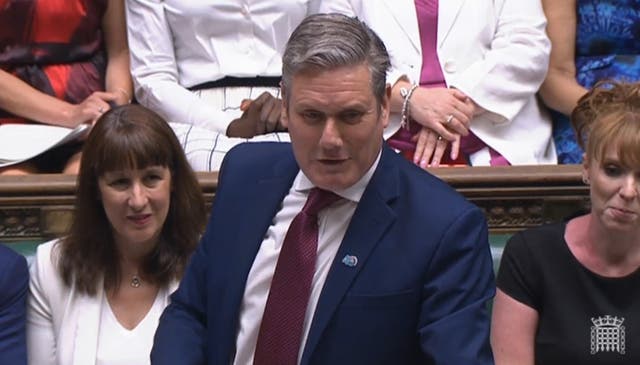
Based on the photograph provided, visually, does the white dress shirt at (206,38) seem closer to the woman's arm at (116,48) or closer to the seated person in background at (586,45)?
the woman's arm at (116,48)

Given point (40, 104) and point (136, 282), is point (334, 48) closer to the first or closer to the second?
point (136, 282)

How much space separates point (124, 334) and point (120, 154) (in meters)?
0.35

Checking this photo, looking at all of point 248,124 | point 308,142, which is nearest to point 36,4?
point 248,124

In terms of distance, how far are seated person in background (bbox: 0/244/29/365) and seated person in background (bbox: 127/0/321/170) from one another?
75 cm

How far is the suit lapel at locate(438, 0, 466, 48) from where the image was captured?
3016 mm

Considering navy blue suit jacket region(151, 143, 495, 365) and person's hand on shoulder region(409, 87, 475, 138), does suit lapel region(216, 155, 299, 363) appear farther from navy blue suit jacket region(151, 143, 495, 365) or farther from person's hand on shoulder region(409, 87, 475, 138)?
person's hand on shoulder region(409, 87, 475, 138)

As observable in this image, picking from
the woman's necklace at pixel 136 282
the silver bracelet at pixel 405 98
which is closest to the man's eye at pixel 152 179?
the woman's necklace at pixel 136 282

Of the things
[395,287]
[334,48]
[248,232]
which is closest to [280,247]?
[248,232]

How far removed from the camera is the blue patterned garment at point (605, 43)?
10.1 ft

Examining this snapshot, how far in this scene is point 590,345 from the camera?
2291 mm

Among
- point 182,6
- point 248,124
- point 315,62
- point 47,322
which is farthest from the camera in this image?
point 182,6

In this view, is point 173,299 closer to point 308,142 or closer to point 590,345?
point 308,142

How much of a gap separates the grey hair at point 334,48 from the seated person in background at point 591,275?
0.66 meters

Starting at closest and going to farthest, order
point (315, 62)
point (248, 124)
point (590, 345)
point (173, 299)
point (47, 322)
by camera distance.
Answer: point (315, 62) < point (173, 299) < point (590, 345) < point (47, 322) < point (248, 124)
